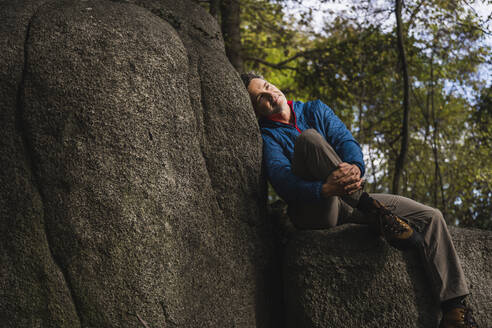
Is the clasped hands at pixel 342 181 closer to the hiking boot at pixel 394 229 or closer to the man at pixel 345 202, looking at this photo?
the man at pixel 345 202

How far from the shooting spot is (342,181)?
295 cm

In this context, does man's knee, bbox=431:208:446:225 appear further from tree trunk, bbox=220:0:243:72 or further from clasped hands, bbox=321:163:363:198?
tree trunk, bbox=220:0:243:72

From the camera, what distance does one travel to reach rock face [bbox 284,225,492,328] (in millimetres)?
3125

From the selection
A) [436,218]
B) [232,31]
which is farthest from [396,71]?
[436,218]

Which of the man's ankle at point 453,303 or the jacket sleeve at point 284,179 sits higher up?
the jacket sleeve at point 284,179

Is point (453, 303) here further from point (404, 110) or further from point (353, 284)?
point (404, 110)

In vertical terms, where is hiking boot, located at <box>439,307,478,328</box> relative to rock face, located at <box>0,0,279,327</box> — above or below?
below

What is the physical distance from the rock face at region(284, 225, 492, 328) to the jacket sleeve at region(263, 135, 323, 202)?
410 mm

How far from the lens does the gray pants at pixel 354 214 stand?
302 cm

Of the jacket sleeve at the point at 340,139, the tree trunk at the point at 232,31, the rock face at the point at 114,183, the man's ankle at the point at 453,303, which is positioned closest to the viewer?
the rock face at the point at 114,183

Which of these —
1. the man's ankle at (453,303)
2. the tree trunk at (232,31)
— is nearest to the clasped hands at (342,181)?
the man's ankle at (453,303)

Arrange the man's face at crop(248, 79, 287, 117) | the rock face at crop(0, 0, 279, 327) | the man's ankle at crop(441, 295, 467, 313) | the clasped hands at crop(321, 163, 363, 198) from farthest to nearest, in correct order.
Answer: the man's face at crop(248, 79, 287, 117) → the man's ankle at crop(441, 295, 467, 313) → the clasped hands at crop(321, 163, 363, 198) → the rock face at crop(0, 0, 279, 327)

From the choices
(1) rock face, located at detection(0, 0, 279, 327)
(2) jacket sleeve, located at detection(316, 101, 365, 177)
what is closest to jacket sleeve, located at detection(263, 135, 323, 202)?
(1) rock face, located at detection(0, 0, 279, 327)

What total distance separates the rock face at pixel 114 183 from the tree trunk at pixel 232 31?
4.33 metres
